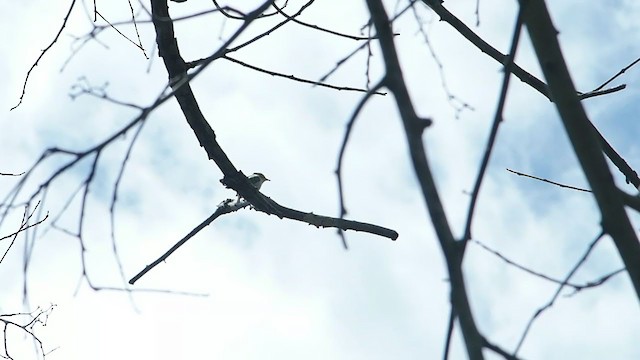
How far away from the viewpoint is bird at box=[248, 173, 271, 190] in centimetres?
327

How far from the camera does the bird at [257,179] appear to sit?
327cm

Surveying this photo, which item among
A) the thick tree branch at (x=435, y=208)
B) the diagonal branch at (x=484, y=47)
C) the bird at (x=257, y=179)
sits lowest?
the thick tree branch at (x=435, y=208)

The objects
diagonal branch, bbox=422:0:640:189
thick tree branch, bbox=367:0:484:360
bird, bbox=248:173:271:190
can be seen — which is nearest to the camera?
thick tree branch, bbox=367:0:484:360

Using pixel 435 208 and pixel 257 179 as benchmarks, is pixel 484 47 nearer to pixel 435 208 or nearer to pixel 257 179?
pixel 257 179

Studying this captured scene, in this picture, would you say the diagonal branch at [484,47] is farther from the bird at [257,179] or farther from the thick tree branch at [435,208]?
the thick tree branch at [435,208]

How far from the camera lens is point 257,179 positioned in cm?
328

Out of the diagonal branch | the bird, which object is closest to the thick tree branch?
the diagonal branch

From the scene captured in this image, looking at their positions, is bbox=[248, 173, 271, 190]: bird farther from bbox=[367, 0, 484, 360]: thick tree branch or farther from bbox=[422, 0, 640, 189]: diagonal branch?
bbox=[367, 0, 484, 360]: thick tree branch

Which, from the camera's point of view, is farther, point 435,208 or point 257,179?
point 257,179

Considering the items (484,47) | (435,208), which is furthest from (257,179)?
(435,208)

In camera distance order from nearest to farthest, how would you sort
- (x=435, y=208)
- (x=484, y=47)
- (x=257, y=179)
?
(x=435, y=208) < (x=484, y=47) < (x=257, y=179)

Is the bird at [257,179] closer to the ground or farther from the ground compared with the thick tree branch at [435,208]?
farther from the ground

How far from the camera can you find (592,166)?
4.87 feet

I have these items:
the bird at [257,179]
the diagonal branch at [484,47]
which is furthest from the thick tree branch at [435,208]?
the bird at [257,179]
